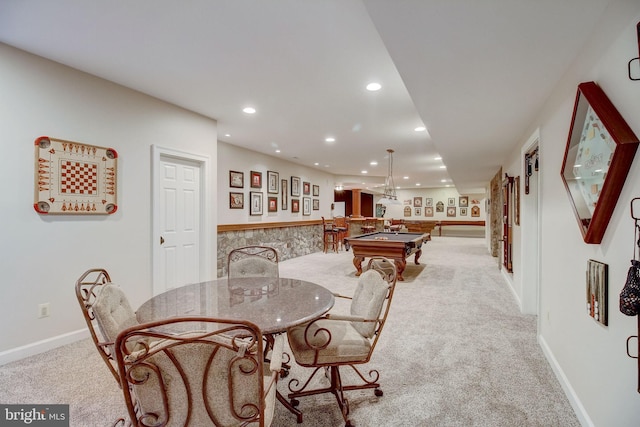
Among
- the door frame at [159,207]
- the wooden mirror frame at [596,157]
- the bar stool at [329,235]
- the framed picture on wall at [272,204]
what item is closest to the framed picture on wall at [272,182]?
the framed picture on wall at [272,204]

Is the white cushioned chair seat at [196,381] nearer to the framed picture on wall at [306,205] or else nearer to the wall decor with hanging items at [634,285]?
the wall decor with hanging items at [634,285]

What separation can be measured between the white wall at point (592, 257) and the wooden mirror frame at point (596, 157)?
3 cm

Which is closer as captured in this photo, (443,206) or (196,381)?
(196,381)

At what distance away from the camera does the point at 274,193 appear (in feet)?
24.0

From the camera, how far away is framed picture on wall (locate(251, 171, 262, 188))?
6570mm

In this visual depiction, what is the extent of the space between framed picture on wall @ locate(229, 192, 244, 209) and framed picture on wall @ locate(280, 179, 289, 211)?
4.90ft

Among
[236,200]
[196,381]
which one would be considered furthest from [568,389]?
[236,200]

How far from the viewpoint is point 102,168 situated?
3.04 meters

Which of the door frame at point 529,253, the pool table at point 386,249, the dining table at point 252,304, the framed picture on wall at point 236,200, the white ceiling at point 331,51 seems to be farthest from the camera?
the framed picture on wall at point 236,200

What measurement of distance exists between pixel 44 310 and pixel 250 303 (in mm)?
2230

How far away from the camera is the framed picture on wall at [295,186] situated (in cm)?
809

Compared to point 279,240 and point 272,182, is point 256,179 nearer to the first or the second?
point 272,182

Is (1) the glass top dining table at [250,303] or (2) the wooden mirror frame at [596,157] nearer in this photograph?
(2) the wooden mirror frame at [596,157]

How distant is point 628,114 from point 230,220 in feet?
18.4
